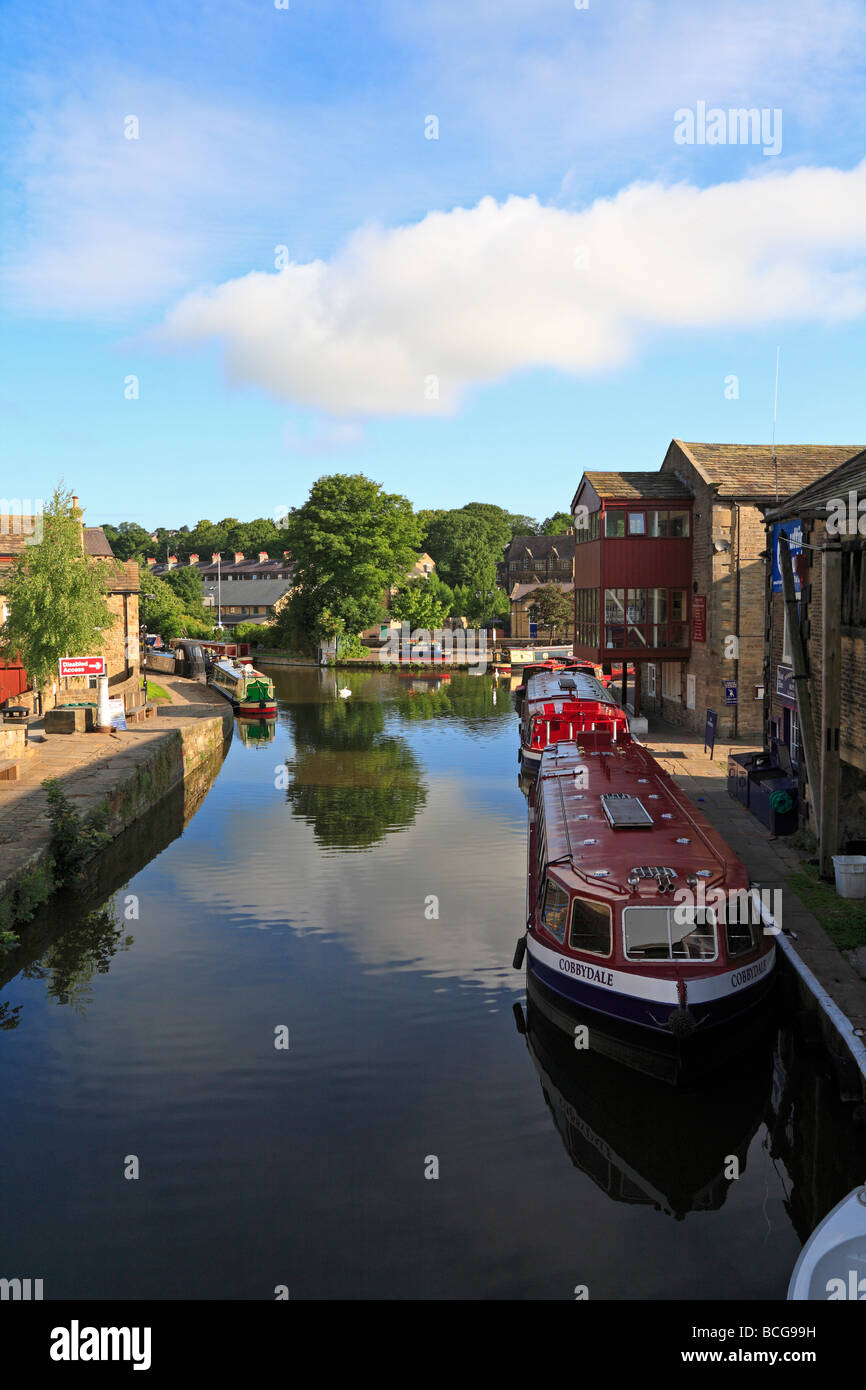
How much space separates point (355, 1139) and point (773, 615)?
18.2 m

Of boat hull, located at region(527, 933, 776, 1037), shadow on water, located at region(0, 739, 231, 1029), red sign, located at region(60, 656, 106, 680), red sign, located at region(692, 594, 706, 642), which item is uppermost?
red sign, located at region(692, 594, 706, 642)

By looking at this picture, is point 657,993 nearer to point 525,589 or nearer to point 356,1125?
point 356,1125

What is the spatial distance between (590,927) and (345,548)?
68495 mm

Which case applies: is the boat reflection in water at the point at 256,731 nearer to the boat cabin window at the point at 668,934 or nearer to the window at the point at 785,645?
the window at the point at 785,645

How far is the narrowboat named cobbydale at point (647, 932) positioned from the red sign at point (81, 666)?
2463 centimetres

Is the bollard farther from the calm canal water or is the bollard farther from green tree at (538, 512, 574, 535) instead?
green tree at (538, 512, 574, 535)

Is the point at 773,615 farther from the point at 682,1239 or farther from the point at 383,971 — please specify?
A: the point at 682,1239

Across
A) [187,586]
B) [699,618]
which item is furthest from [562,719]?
[187,586]

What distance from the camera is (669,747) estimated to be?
34594 mm

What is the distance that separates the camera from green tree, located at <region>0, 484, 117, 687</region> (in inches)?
1471

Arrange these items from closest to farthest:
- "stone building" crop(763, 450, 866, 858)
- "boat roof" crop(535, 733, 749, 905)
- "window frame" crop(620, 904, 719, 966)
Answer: "window frame" crop(620, 904, 719, 966), "boat roof" crop(535, 733, 749, 905), "stone building" crop(763, 450, 866, 858)

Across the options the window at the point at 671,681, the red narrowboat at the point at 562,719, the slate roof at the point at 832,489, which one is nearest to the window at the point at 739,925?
the slate roof at the point at 832,489

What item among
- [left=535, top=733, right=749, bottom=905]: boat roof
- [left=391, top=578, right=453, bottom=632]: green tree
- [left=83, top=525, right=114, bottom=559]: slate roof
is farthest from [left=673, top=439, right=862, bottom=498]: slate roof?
[left=391, top=578, right=453, bottom=632]: green tree

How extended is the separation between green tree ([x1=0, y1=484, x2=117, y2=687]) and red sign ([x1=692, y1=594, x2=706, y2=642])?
22.7 m
